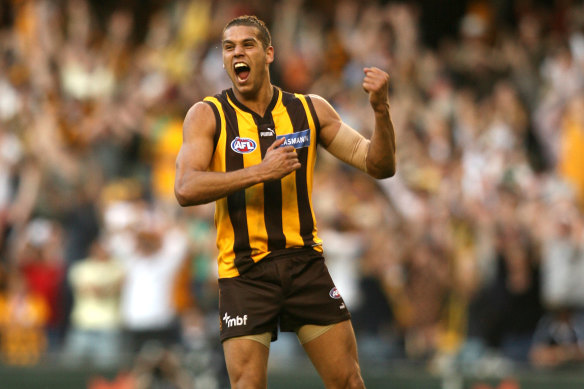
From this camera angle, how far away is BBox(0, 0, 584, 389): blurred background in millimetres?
10305

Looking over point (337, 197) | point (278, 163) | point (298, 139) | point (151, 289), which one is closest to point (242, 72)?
point (298, 139)

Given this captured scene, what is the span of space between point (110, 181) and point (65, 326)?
222 centimetres

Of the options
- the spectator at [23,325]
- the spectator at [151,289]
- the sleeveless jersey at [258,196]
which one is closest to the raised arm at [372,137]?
the sleeveless jersey at [258,196]

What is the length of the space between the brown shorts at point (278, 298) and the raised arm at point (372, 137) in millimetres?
662

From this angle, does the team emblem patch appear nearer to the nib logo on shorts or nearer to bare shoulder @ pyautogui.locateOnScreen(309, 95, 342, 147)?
bare shoulder @ pyautogui.locateOnScreen(309, 95, 342, 147)

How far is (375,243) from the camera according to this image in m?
11.1

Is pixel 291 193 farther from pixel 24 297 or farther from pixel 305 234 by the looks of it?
pixel 24 297

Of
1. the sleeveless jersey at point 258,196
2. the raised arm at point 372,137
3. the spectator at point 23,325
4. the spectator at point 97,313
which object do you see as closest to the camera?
the raised arm at point 372,137

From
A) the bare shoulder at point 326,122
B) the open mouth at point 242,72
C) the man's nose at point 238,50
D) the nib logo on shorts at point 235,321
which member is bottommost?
the nib logo on shorts at point 235,321

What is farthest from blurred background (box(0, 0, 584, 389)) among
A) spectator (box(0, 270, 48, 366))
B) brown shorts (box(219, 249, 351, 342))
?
brown shorts (box(219, 249, 351, 342))

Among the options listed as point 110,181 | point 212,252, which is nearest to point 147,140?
point 110,181

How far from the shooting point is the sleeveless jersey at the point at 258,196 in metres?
6.03

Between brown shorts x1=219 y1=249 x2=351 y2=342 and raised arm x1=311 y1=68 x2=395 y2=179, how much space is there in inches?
26.1

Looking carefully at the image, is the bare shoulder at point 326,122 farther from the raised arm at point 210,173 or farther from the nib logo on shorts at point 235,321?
the nib logo on shorts at point 235,321
